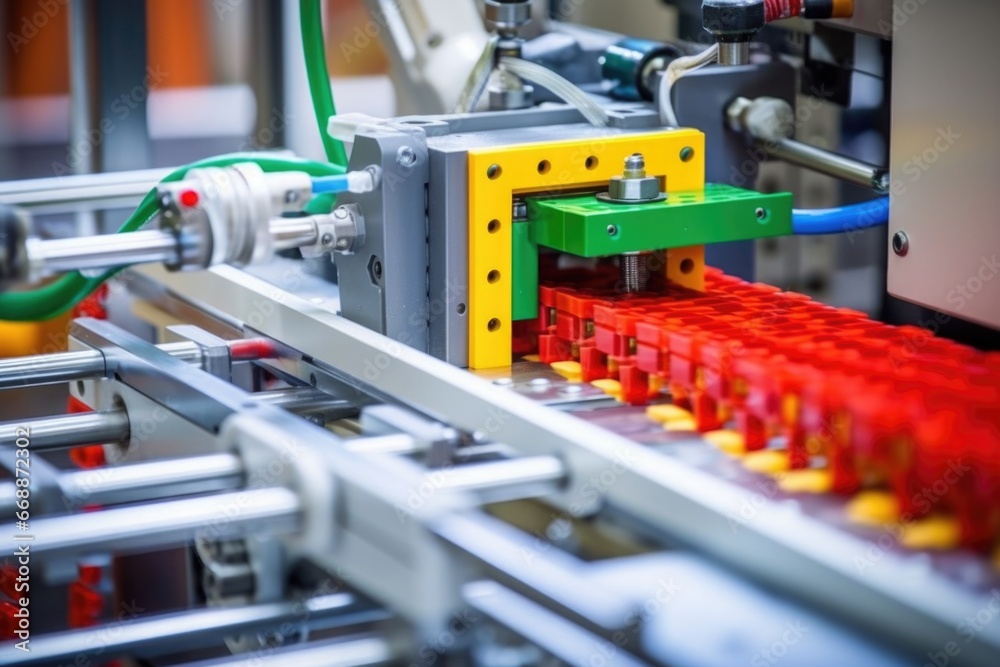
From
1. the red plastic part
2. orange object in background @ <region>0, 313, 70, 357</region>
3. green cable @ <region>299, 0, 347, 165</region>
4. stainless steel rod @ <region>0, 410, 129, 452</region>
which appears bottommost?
orange object in background @ <region>0, 313, 70, 357</region>

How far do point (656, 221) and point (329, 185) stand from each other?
32 cm

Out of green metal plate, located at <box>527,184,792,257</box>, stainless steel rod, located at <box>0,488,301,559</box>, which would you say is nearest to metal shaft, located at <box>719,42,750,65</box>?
green metal plate, located at <box>527,184,792,257</box>

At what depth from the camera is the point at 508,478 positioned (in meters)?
1.04

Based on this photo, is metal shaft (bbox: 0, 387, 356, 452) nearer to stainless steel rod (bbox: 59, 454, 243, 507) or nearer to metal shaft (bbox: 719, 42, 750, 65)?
stainless steel rod (bbox: 59, 454, 243, 507)

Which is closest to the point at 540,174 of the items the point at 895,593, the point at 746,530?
the point at 746,530

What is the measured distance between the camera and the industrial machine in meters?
0.93

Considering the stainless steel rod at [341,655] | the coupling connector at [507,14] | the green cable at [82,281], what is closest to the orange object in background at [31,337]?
the green cable at [82,281]

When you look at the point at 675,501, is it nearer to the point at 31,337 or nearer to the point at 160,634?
the point at 160,634

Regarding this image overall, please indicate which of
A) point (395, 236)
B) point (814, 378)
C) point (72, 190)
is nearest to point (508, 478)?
point (814, 378)

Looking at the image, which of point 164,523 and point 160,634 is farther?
point 160,634

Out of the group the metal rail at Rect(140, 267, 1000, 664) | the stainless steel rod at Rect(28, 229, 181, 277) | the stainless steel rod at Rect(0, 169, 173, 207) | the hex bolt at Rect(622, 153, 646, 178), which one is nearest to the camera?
the metal rail at Rect(140, 267, 1000, 664)

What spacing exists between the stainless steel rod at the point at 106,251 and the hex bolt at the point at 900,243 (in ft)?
2.22

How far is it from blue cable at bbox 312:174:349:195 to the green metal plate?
0.19 meters

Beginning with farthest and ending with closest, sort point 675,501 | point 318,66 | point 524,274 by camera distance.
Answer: point 318,66
point 524,274
point 675,501
